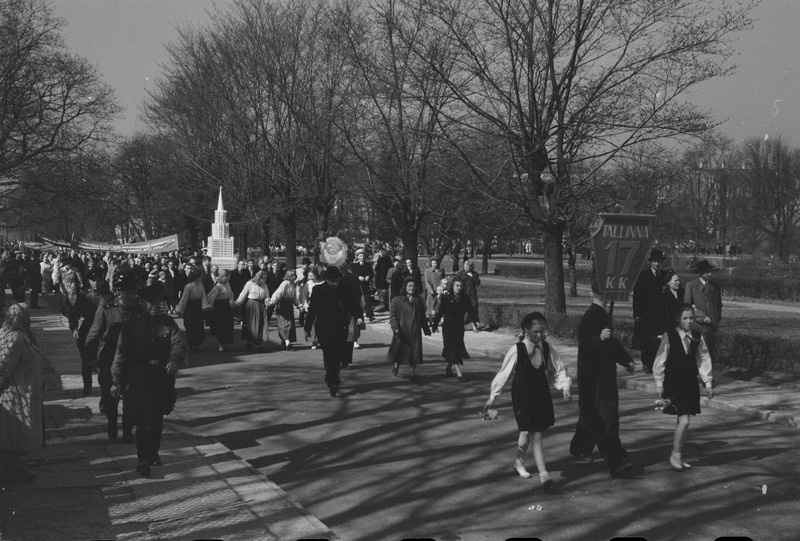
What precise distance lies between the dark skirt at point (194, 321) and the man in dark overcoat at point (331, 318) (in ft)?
17.0

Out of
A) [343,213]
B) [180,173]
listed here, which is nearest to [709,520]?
[343,213]

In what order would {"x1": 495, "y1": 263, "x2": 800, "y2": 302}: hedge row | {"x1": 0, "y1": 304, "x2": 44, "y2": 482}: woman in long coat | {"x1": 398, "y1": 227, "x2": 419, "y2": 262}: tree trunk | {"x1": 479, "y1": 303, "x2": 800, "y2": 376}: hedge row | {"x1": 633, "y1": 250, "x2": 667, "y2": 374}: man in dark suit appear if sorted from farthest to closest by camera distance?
{"x1": 495, "y1": 263, "x2": 800, "y2": 302}: hedge row → {"x1": 398, "y1": 227, "x2": 419, "y2": 262}: tree trunk → {"x1": 633, "y1": 250, "x2": 667, "y2": 374}: man in dark suit → {"x1": 479, "y1": 303, "x2": 800, "y2": 376}: hedge row → {"x1": 0, "y1": 304, "x2": 44, "y2": 482}: woman in long coat

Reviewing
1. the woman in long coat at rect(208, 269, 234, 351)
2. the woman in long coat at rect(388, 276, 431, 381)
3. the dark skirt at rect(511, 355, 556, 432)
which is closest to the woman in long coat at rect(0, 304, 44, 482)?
the dark skirt at rect(511, 355, 556, 432)

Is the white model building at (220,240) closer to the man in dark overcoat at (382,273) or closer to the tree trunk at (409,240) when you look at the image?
the man in dark overcoat at (382,273)

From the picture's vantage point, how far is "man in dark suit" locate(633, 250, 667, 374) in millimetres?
14156

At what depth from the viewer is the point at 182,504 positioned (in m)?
6.98

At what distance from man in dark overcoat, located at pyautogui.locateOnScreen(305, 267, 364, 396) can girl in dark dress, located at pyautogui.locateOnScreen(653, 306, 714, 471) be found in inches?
209

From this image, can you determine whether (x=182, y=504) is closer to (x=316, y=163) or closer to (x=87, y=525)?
(x=87, y=525)

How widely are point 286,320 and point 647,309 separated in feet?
25.2

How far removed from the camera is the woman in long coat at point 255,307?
59.7 feet

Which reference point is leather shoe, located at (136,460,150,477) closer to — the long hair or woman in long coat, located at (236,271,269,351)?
the long hair

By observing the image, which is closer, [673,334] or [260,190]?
[673,334]

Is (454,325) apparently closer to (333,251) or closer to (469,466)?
(469,466)

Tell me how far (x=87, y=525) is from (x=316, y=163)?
90.0 ft
